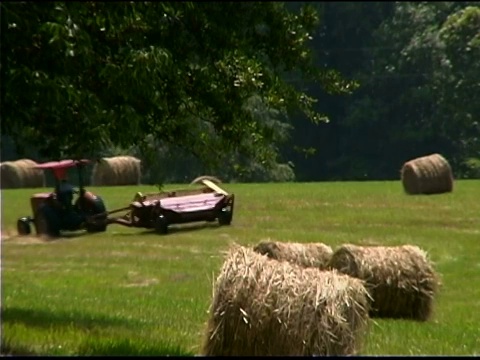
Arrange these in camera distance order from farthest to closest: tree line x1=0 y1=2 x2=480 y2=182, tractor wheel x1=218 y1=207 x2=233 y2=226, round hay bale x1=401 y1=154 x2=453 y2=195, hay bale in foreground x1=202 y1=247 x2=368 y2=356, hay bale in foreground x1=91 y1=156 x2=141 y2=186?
round hay bale x1=401 y1=154 x2=453 y2=195 < hay bale in foreground x1=91 y1=156 x2=141 y2=186 < tractor wheel x1=218 y1=207 x2=233 y2=226 < tree line x1=0 y1=2 x2=480 y2=182 < hay bale in foreground x1=202 y1=247 x2=368 y2=356

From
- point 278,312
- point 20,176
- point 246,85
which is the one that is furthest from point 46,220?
point 20,176

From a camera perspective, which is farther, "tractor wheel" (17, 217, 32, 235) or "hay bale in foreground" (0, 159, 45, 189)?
"hay bale in foreground" (0, 159, 45, 189)

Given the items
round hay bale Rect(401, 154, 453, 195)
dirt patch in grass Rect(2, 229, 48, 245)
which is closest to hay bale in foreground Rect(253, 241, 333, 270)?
dirt patch in grass Rect(2, 229, 48, 245)

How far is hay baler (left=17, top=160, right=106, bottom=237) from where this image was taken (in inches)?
639

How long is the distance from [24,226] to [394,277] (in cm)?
651

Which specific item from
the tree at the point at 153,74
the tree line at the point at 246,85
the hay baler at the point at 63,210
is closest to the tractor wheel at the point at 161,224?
the tree line at the point at 246,85

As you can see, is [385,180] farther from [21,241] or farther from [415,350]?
[415,350]

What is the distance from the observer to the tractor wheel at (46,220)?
54.3 ft

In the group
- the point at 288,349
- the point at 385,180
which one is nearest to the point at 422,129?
the point at 385,180

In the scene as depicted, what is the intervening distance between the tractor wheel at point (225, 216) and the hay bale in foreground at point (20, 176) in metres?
6.30

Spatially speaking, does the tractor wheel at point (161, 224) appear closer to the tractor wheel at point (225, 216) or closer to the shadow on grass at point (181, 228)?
the shadow on grass at point (181, 228)

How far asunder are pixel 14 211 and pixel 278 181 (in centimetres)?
603

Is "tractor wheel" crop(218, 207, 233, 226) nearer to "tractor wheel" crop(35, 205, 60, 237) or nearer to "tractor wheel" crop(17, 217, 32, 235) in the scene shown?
"tractor wheel" crop(35, 205, 60, 237)

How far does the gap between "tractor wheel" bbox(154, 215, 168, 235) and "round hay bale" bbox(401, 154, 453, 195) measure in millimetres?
5958
